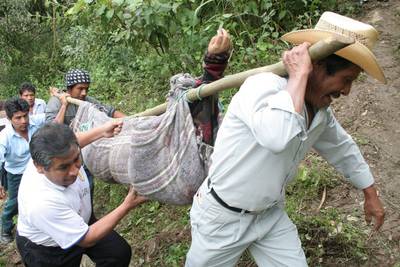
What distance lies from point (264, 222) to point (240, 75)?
0.72m

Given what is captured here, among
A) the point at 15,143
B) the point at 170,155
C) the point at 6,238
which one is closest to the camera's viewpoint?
the point at 170,155

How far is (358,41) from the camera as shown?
6.27 feet

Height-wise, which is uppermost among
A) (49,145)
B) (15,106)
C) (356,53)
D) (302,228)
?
(356,53)

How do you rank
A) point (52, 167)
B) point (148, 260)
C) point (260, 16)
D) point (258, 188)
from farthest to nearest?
point (260, 16)
point (148, 260)
point (52, 167)
point (258, 188)

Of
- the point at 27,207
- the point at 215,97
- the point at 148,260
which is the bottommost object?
the point at 148,260

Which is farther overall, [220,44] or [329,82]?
[220,44]

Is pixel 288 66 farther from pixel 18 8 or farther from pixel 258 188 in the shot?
pixel 18 8

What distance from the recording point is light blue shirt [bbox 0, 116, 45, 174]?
15.5 feet

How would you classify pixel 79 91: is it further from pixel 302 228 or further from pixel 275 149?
pixel 275 149

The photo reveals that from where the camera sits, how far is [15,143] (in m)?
4.80

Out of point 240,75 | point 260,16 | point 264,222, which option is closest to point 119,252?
point 264,222

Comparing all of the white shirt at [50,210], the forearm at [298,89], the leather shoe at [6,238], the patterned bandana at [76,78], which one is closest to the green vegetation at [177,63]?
the leather shoe at [6,238]

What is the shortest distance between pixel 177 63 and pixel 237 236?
3.31m

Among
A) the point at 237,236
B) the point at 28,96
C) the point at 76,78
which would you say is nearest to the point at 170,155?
the point at 237,236
